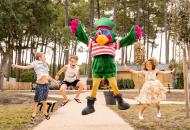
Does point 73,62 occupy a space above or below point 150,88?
above

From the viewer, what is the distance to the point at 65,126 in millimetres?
10922

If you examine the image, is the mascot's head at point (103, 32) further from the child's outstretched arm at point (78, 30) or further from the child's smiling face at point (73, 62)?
the child's smiling face at point (73, 62)

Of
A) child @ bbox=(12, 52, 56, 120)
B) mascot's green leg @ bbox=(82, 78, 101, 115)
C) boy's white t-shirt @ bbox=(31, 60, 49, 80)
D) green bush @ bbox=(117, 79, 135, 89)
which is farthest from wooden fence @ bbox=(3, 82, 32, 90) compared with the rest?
mascot's green leg @ bbox=(82, 78, 101, 115)

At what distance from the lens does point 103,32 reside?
8.73 metres

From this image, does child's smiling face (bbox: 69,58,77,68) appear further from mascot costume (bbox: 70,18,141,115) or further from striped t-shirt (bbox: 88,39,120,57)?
striped t-shirt (bbox: 88,39,120,57)

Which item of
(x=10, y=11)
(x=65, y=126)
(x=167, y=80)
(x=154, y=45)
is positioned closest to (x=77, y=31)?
(x=65, y=126)

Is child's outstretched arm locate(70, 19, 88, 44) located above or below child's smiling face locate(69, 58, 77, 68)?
above

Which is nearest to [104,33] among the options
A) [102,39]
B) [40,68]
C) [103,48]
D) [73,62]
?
[102,39]

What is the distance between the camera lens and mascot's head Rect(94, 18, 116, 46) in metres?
8.66

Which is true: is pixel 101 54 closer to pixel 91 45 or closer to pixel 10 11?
pixel 91 45

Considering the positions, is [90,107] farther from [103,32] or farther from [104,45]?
[103,32]

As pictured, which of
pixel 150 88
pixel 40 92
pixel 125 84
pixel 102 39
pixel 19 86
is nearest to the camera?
pixel 102 39

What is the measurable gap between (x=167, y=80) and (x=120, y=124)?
46.1 m

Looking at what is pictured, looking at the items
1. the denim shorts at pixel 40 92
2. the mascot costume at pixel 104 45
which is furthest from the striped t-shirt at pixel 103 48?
the denim shorts at pixel 40 92
